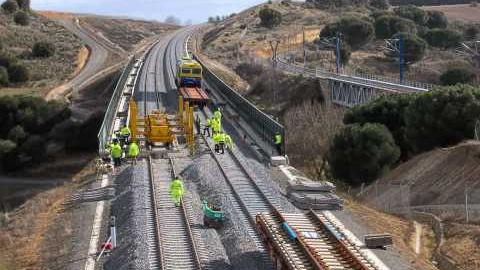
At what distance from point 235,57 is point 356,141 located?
66.6 metres

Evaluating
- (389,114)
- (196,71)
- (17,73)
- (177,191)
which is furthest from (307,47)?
(177,191)

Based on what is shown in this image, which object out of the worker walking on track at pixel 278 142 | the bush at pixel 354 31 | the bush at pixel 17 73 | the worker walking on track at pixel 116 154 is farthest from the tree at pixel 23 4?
the worker walking on track at pixel 278 142

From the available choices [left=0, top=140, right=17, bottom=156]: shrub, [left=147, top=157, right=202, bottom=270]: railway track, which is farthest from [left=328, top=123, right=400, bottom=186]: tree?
[left=0, top=140, right=17, bottom=156]: shrub

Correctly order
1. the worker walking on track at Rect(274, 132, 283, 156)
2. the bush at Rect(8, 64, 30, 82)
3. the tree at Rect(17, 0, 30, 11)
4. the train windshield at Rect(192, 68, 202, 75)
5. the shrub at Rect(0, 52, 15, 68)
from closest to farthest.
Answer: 1. the worker walking on track at Rect(274, 132, 283, 156)
2. the train windshield at Rect(192, 68, 202, 75)
3. the bush at Rect(8, 64, 30, 82)
4. the shrub at Rect(0, 52, 15, 68)
5. the tree at Rect(17, 0, 30, 11)

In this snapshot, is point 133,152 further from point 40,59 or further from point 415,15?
point 415,15

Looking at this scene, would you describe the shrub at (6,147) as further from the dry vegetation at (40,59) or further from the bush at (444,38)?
the bush at (444,38)

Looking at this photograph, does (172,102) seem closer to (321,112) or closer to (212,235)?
(321,112)

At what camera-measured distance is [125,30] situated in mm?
144875

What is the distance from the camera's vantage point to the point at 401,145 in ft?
135

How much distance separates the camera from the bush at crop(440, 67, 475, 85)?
6912 centimetres

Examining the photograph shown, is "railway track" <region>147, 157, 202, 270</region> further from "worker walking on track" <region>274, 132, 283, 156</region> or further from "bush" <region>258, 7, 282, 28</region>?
"bush" <region>258, 7, 282, 28</region>

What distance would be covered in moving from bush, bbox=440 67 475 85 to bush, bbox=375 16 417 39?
30822 mm

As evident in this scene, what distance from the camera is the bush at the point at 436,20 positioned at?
4628 inches

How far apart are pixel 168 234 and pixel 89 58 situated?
8738 cm
